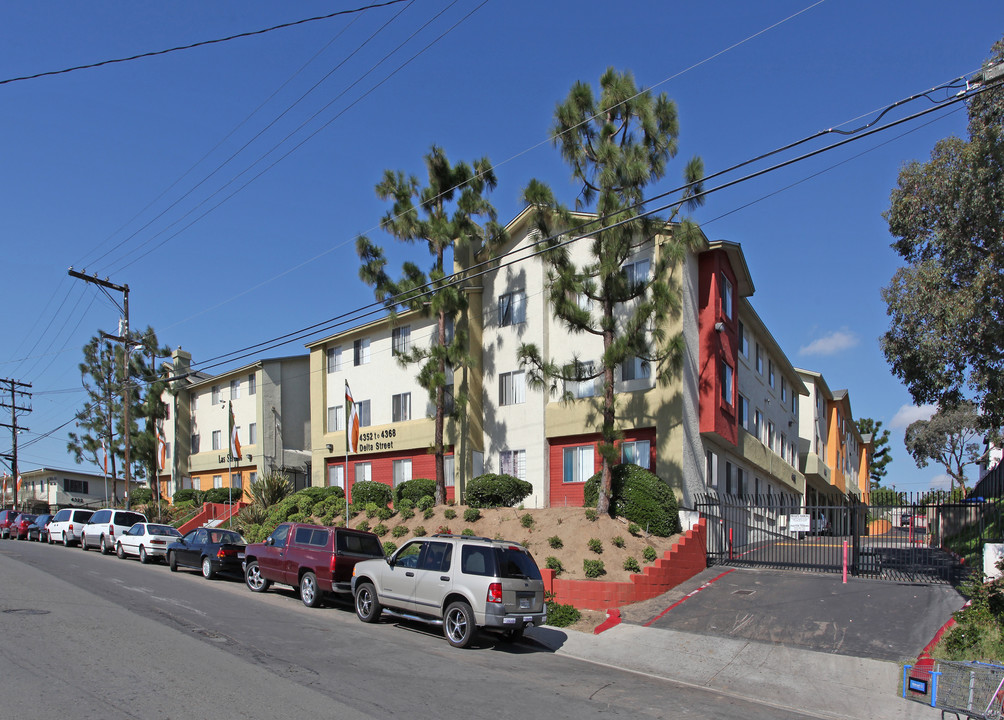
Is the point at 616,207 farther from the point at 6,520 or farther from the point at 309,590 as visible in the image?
the point at 6,520

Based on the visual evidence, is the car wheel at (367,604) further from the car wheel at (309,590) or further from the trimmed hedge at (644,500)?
the trimmed hedge at (644,500)

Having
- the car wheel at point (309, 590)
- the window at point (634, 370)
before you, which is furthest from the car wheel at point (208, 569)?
the window at point (634, 370)

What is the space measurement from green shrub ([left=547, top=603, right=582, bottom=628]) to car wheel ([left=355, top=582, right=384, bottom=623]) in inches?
141

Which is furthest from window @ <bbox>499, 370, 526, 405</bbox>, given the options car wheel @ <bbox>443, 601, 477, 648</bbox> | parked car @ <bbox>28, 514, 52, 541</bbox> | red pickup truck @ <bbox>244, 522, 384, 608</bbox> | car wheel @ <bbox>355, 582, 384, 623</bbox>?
parked car @ <bbox>28, 514, 52, 541</bbox>

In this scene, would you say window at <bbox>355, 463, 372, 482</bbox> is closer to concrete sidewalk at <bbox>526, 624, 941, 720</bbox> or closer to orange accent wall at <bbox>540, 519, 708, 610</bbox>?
orange accent wall at <bbox>540, 519, 708, 610</bbox>

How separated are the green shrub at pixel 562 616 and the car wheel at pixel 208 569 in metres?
Result: 10.8

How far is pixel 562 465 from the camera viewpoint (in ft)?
86.7

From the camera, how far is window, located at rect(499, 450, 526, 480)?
2767cm

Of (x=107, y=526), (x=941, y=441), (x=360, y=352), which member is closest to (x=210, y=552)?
Answer: (x=107, y=526)

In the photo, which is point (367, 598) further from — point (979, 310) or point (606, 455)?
point (979, 310)

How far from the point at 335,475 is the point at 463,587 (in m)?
24.5

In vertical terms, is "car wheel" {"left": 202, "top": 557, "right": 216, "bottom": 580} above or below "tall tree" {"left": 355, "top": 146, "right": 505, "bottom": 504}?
below

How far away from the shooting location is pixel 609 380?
21531 millimetres

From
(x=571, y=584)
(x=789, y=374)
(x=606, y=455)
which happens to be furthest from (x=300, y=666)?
(x=789, y=374)
